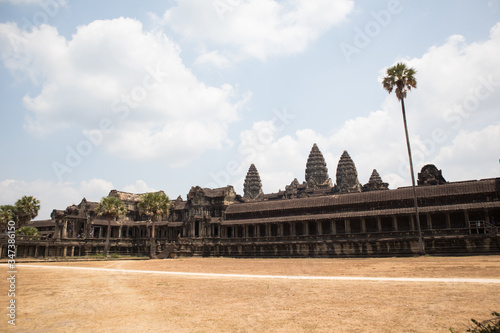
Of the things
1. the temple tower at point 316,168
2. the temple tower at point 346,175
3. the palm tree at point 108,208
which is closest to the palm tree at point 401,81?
the palm tree at point 108,208

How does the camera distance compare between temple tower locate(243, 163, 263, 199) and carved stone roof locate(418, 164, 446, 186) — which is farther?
temple tower locate(243, 163, 263, 199)

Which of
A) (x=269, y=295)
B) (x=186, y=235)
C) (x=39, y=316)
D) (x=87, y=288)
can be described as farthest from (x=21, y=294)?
(x=186, y=235)

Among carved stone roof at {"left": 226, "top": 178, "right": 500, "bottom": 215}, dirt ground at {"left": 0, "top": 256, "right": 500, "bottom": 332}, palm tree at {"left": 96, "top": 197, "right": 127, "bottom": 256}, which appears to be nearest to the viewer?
dirt ground at {"left": 0, "top": 256, "right": 500, "bottom": 332}

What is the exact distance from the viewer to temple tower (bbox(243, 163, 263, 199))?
127m

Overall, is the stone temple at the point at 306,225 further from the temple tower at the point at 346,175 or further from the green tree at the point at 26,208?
the temple tower at the point at 346,175

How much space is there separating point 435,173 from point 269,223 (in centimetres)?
2825

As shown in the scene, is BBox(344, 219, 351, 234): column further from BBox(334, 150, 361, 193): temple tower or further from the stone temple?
BBox(334, 150, 361, 193): temple tower

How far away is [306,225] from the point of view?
5572 cm

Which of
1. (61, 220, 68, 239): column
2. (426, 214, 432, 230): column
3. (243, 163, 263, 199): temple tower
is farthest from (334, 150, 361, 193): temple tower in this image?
(61, 220, 68, 239): column

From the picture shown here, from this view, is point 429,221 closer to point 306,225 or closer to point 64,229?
point 306,225

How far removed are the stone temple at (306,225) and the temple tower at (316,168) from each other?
55.4 meters

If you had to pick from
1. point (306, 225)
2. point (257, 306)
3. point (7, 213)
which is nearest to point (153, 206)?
point (306, 225)

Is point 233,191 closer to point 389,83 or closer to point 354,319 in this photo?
point 389,83

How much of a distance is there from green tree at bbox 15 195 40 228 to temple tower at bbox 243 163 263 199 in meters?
69.8
